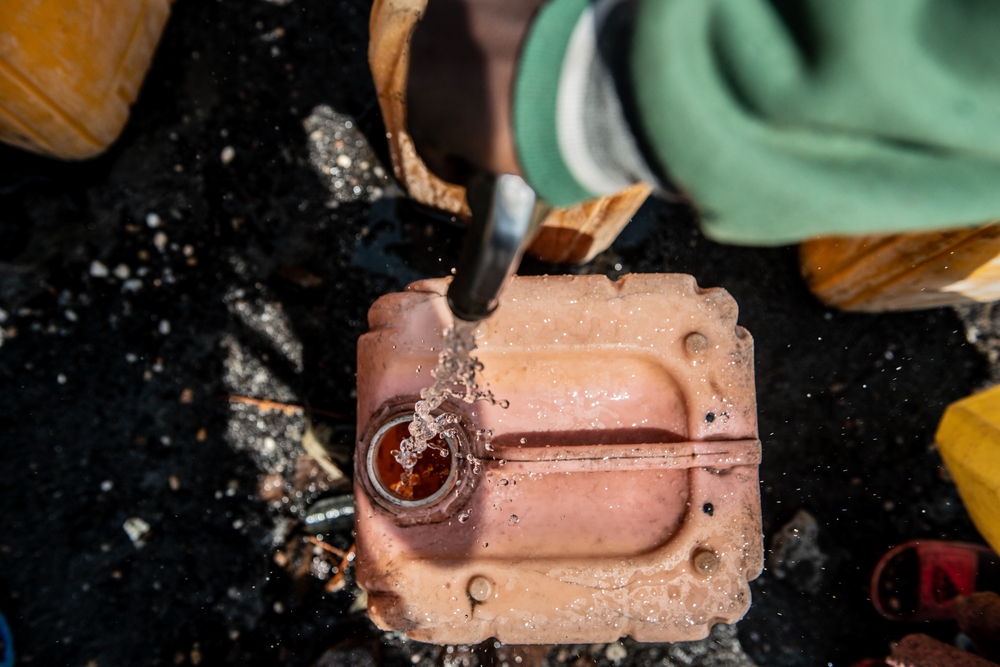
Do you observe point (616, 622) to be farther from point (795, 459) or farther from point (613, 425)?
point (795, 459)

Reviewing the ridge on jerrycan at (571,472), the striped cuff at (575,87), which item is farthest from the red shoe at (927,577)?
the striped cuff at (575,87)

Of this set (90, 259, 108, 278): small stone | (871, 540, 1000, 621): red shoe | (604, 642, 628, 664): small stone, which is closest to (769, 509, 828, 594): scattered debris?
(871, 540, 1000, 621): red shoe

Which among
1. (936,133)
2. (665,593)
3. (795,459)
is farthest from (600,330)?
(795,459)

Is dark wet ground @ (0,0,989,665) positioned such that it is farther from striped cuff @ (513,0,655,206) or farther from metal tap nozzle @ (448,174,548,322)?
striped cuff @ (513,0,655,206)

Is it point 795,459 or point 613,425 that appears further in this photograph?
point 795,459

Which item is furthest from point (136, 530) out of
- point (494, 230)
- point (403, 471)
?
point (494, 230)

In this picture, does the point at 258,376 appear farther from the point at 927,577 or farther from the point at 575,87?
the point at 927,577
